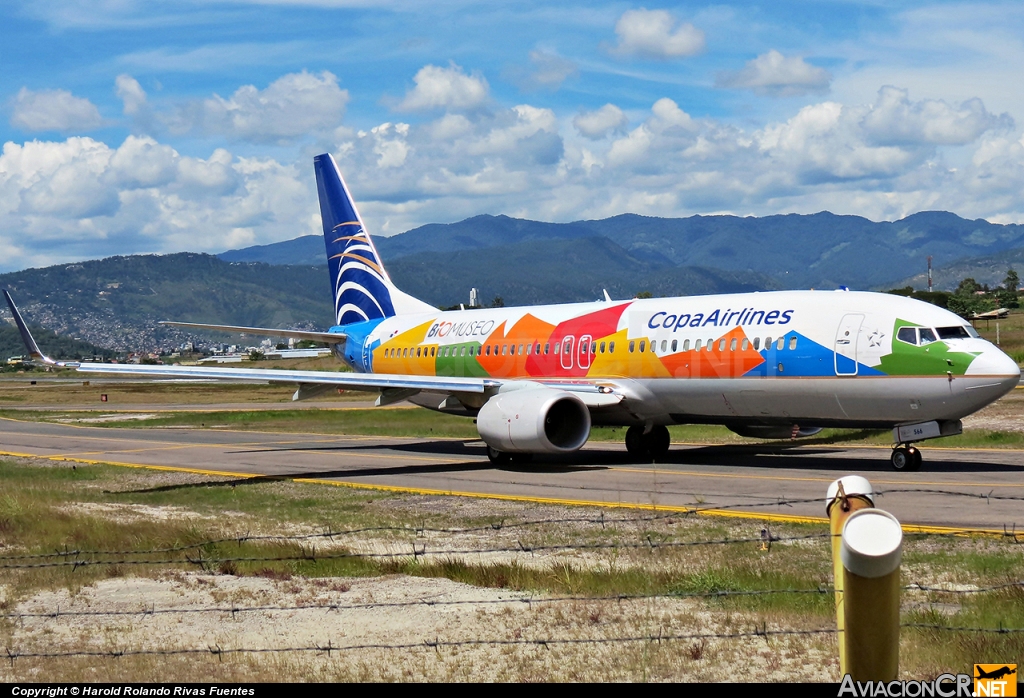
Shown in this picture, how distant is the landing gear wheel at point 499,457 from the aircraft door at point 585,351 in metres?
2.87

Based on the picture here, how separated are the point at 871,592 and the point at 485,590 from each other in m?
6.87

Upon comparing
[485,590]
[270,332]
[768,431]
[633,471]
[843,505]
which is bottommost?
[633,471]

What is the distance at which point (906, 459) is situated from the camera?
22.6 metres

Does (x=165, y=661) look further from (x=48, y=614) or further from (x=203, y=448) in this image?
(x=203, y=448)

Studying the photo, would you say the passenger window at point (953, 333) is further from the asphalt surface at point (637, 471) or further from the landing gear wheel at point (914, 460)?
the asphalt surface at point (637, 471)

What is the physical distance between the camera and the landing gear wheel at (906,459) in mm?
22531

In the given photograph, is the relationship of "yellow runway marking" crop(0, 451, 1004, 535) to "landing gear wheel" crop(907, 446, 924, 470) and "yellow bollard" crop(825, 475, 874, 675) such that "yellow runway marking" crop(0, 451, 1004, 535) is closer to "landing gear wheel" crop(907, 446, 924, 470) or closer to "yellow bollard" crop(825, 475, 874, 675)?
"landing gear wheel" crop(907, 446, 924, 470)

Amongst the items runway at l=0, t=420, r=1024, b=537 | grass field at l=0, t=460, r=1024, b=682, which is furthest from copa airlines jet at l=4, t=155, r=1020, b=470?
grass field at l=0, t=460, r=1024, b=682

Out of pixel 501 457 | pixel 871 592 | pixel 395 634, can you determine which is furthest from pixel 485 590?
pixel 501 457

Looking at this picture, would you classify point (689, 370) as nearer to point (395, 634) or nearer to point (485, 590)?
point (485, 590)

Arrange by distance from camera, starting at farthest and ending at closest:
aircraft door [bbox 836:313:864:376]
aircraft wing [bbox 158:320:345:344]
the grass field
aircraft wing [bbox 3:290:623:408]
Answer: aircraft wing [bbox 158:320:345:344]
aircraft wing [bbox 3:290:623:408]
aircraft door [bbox 836:313:864:376]
the grass field

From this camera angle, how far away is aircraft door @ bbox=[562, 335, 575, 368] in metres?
28.7

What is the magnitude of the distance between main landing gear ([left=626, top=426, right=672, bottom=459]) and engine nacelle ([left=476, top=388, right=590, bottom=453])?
8.80 feet

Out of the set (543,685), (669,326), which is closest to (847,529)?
(543,685)
